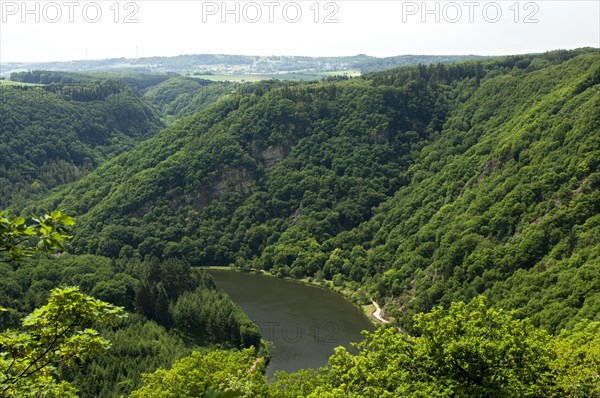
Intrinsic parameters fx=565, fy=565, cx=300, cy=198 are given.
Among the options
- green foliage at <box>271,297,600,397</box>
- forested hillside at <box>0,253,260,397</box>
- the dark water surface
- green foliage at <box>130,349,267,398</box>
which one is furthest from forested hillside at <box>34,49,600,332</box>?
green foliage at <box>130,349,267,398</box>

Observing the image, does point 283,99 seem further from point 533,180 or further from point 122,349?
point 122,349

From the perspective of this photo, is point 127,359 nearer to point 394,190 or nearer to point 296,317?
point 296,317

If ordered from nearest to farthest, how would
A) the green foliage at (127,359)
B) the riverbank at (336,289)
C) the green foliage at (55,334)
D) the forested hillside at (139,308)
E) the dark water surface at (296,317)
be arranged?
the green foliage at (55,334), the green foliage at (127,359), the forested hillside at (139,308), the dark water surface at (296,317), the riverbank at (336,289)

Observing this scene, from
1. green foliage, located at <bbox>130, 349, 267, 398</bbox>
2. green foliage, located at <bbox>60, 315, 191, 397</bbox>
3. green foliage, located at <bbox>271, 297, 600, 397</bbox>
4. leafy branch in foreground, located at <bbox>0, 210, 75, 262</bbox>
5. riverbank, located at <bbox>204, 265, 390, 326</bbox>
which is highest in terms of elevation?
leafy branch in foreground, located at <bbox>0, 210, 75, 262</bbox>

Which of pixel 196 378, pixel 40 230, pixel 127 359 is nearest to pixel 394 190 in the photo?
pixel 127 359

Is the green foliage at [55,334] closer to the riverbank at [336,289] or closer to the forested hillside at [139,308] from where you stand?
the forested hillside at [139,308]

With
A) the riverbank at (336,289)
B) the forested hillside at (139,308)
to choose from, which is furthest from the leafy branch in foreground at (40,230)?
the riverbank at (336,289)

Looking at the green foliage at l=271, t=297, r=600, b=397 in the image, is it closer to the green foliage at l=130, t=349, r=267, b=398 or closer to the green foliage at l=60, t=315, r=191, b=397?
the green foliage at l=130, t=349, r=267, b=398
